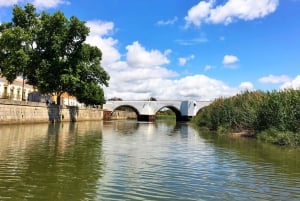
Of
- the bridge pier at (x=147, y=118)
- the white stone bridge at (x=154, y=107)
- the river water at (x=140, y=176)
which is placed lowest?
the river water at (x=140, y=176)

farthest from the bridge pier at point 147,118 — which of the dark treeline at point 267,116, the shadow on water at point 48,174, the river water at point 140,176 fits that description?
the shadow on water at point 48,174

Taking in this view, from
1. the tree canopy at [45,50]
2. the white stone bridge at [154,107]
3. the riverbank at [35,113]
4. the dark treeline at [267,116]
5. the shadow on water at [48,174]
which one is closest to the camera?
the shadow on water at [48,174]

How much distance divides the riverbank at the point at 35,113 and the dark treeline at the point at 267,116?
75.3 ft

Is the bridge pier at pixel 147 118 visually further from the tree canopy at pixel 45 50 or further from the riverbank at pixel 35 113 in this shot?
the tree canopy at pixel 45 50

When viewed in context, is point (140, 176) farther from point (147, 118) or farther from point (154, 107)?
point (154, 107)

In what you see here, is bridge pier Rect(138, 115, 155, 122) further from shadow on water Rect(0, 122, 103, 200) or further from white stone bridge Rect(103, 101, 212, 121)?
shadow on water Rect(0, 122, 103, 200)

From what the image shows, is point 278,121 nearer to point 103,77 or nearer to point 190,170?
point 190,170

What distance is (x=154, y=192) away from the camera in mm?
10523

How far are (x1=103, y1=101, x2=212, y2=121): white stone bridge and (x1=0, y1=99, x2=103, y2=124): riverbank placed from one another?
2929 centimetres

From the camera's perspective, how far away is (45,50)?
5341 cm

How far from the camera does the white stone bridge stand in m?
99.1

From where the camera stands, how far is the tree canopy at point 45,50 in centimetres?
5031

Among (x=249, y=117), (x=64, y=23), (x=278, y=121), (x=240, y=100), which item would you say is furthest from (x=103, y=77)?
(x=278, y=121)

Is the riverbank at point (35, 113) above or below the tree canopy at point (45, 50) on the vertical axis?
below
